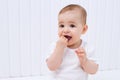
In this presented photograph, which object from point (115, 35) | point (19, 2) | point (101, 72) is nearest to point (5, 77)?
point (19, 2)

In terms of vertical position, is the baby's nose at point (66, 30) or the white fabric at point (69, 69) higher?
the baby's nose at point (66, 30)

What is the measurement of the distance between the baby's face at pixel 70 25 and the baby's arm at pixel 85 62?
0.06 m

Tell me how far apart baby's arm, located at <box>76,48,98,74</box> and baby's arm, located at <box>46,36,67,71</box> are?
0.20 feet

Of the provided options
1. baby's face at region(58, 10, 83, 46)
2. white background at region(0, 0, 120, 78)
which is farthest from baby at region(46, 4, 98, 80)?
white background at region(0, 0, 120, 78)

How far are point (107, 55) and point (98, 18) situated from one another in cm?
23

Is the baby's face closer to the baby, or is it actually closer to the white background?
the baby

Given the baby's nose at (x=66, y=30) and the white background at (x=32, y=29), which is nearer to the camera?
the baby's nose at (x=66, y=30)

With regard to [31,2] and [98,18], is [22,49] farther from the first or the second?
[98,18]

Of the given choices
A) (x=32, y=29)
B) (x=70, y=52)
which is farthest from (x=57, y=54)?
(x=32, y=29)

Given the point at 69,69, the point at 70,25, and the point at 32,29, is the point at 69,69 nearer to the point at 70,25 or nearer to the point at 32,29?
the point at 70,25

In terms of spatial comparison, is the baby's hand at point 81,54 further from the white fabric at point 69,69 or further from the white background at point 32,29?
the white background at point 32,29

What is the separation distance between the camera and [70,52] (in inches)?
36.4

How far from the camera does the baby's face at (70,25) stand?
2.89 ft

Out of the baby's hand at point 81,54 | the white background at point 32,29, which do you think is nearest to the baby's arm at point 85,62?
the baby's hand at point 81,54
